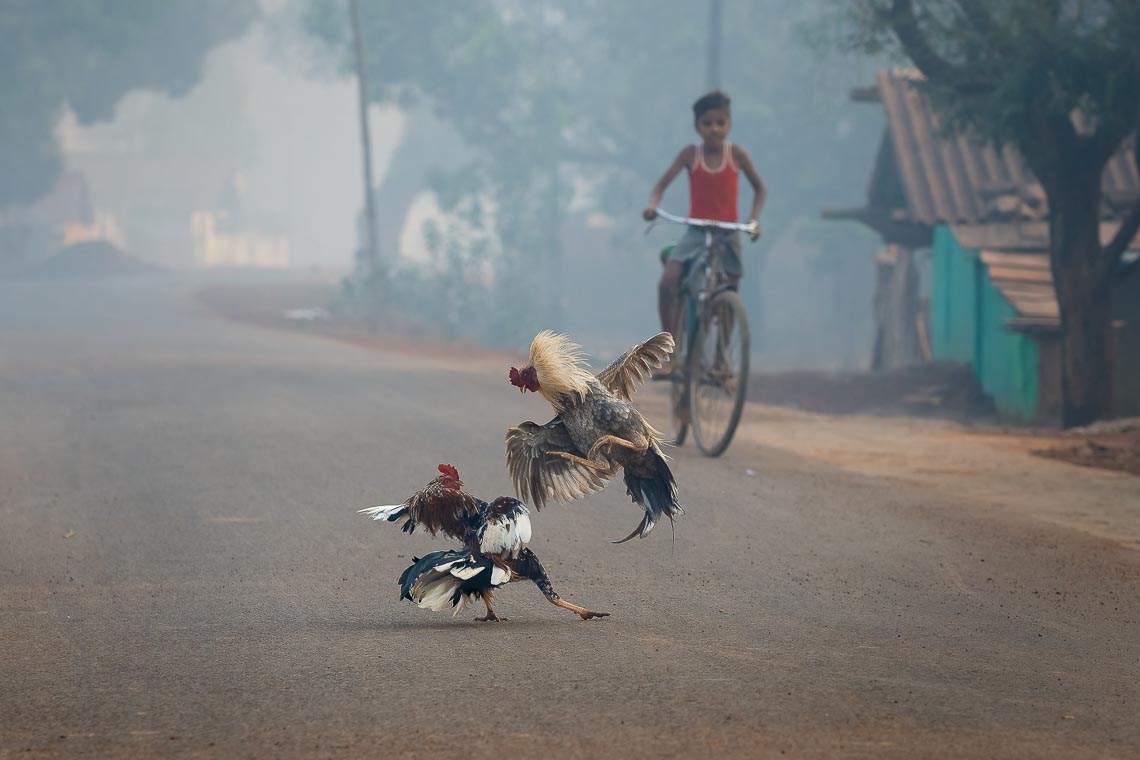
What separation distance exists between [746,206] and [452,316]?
9.37 meters

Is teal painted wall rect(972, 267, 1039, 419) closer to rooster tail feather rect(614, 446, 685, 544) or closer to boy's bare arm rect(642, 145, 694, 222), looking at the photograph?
boy's bare arm rect(642, 145, 694, 222)

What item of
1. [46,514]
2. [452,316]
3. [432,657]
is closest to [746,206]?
[452,316]

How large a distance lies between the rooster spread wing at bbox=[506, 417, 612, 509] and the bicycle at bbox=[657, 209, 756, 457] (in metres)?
3.90

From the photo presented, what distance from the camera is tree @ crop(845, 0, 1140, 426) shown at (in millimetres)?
12609

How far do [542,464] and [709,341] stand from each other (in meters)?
4.48

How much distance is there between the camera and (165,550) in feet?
22.7

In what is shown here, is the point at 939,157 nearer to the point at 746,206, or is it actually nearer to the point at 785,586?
the point at 785,586

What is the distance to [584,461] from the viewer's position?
529 centimetres

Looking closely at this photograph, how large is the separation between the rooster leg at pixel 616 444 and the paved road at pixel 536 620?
0.71 meters

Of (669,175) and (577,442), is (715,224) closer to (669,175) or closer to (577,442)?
(669,175)

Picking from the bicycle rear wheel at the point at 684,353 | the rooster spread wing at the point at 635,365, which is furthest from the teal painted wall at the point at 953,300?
the rooster spread wing at the point at 635,365

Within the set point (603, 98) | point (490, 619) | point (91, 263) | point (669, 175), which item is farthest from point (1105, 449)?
point (91, 263)

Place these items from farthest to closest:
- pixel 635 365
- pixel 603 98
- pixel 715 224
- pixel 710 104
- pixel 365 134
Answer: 1. pixel 603 98
2. pixel 365 134
3. pixel 710 104
4. pixel 715 224
5. pixel 635 365

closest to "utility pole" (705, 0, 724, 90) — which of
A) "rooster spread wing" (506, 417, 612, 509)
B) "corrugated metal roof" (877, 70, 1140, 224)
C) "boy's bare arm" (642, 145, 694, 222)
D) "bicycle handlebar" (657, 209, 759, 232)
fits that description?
"corrugated metal roof" (877, 70, 1140, 224)
